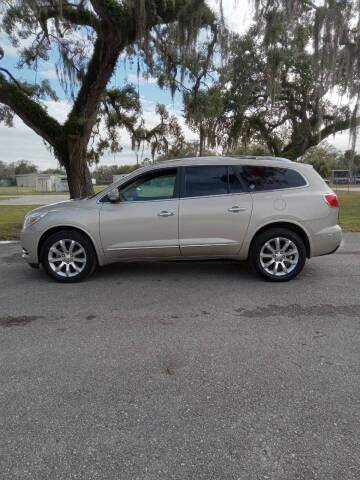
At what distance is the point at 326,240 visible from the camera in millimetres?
4895

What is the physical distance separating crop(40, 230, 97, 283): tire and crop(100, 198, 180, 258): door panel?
0.30 metres

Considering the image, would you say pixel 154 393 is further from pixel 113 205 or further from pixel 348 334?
pixel 113 205

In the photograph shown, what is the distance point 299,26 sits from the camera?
828 cm

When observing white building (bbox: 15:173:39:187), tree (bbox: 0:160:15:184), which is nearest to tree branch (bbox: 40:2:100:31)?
white building (bbox: 15:173:39:187)

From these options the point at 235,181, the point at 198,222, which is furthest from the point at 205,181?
the point at 198,222

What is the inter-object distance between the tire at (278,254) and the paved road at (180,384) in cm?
40

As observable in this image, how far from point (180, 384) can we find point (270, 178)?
3.54m

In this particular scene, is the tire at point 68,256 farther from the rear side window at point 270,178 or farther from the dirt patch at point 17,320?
the rear side window at point 270,178

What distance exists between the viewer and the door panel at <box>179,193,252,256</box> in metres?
4.82

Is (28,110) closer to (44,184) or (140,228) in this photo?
(140,228)

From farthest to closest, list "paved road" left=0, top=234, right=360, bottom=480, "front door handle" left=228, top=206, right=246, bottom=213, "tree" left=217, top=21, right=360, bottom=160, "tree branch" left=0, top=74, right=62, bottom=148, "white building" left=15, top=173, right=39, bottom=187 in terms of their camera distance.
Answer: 1. "white building" left=15, top=173, right=39, bottom=187
2. "tree" left=217, top=21, right=360, bottom=160
3. "tree branch" left=0, top=74, right=62, bottom=148
4. "front door handle" left=228, top=206, right=246, bottom=213
5. "paved road" left=0, top=234, right=360, bottom=480

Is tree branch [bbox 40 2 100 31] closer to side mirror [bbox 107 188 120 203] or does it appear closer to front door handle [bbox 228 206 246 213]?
side mirror [bbox 107 188 120 203]

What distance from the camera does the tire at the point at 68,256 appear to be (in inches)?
192

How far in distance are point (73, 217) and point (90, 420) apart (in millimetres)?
3319
